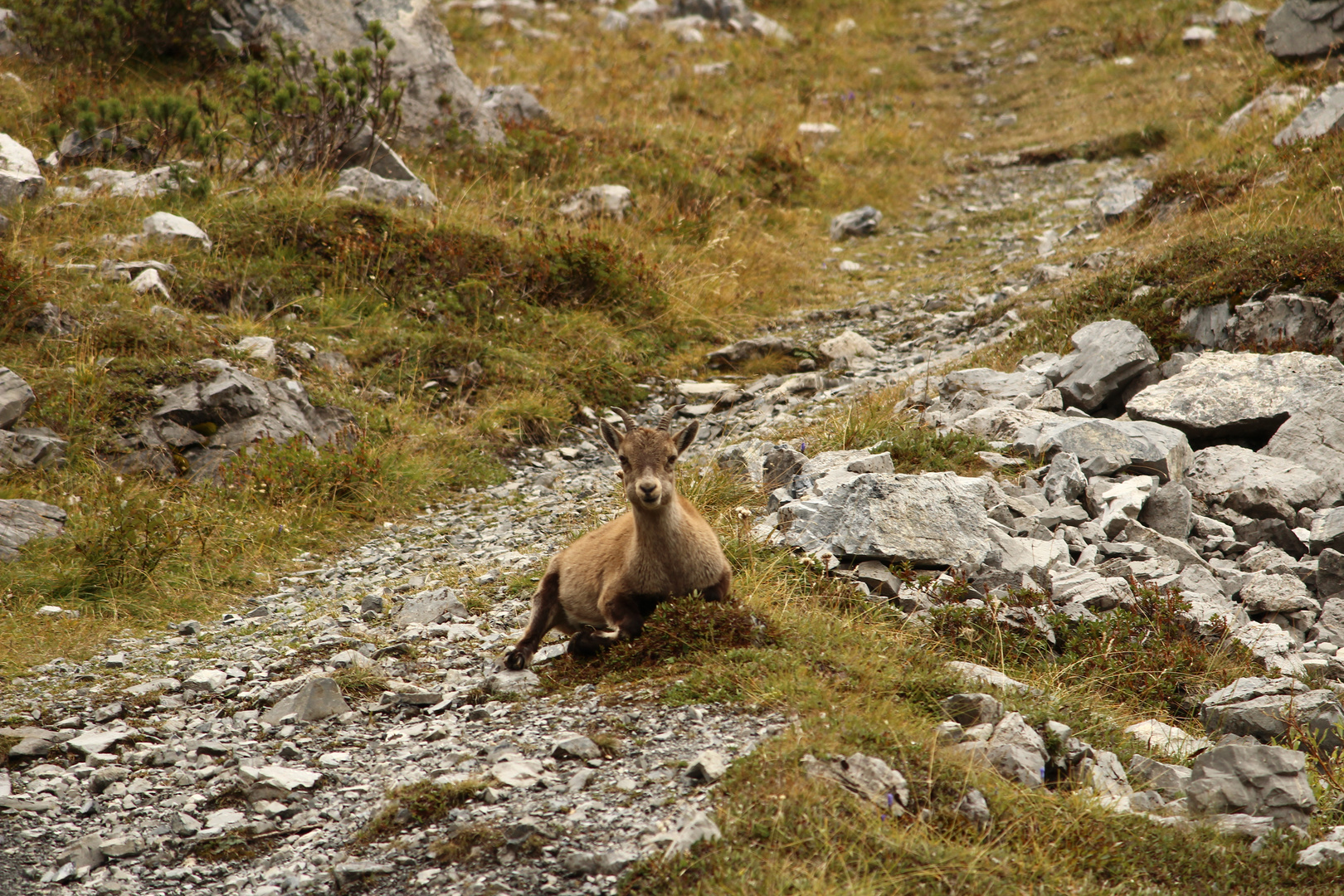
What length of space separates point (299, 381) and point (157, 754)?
5793 millimetres

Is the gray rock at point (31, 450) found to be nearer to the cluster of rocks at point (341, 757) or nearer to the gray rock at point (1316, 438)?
the cluster of rocks at point (341, 757)

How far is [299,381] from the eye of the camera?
11375 millimetres

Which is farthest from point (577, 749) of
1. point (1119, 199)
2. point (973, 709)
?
point (1119, 199)

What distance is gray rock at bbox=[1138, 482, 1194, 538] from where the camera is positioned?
858cm

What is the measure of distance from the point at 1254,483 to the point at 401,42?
597 inches

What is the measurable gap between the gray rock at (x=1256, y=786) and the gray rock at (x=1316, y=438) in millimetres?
4595

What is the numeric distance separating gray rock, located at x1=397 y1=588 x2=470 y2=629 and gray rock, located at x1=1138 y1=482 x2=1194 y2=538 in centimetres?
572

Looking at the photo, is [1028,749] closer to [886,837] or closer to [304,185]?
[886,837]

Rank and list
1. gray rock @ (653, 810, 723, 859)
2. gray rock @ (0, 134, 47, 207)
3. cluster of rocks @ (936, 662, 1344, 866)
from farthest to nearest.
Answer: gray rock @ (0, 134, 47, 207), cluster of rocks @ (936, 662, 1344, 866), gray rock @ (653, 810, 723, 859)

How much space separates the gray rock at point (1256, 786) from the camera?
5348 millimetres

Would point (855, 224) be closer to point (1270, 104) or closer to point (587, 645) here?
point (1270, 104)

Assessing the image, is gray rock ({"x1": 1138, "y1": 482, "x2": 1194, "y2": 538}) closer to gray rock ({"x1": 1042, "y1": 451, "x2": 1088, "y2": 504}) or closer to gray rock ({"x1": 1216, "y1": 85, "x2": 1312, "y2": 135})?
gray rock ({"x1": 1042, "y1": 451, "x2": 1088, "y2": 504})

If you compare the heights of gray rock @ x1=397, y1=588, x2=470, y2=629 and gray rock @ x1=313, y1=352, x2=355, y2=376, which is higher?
gray rock @ x1=313, y1=352, x2=355, y2=376

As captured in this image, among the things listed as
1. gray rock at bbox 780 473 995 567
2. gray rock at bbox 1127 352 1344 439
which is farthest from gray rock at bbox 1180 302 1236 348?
gray rock at bbox 780 473 995 567
